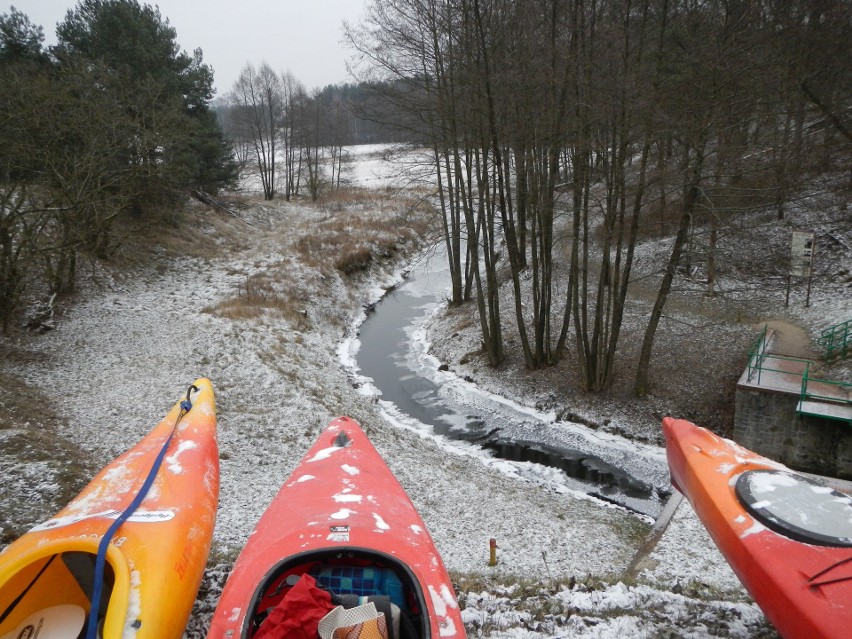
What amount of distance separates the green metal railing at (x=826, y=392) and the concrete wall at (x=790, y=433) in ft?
0.71

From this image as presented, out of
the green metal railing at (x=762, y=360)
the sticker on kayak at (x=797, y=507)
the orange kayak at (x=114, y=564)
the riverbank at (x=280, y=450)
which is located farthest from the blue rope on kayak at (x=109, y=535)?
the green metal railing at (x=762, y=360)

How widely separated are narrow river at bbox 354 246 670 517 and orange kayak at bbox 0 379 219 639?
247 inches

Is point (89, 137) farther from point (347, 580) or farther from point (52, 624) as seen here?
point (347, 580)

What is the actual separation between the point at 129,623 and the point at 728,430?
1018 cm

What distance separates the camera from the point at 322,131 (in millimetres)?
39156

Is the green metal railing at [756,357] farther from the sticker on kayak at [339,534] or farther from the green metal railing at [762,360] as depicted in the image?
the sticker on kayak at [339,534]

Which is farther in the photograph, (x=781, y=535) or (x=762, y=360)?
(x=762, y=360)

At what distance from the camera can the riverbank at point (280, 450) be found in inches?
170

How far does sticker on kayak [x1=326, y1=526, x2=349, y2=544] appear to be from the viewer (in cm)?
365

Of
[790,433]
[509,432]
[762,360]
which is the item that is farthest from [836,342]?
[509,432]

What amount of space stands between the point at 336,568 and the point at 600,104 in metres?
8.80

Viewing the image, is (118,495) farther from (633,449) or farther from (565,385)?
(565,385)

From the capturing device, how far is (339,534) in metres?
3.74

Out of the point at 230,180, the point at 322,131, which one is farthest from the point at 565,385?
the point at 322,131
